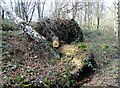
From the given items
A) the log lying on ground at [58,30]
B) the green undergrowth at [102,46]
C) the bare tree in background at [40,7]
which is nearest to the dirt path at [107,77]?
the green undergrowth at [102,46]

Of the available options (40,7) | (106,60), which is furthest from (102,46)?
(40,7)

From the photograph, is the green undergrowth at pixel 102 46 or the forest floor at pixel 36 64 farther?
the green undergrowth at pixel 102 46

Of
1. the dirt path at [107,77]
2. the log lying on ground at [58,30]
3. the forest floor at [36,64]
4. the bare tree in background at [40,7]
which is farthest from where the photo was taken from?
the bare tree in background at [40,7]

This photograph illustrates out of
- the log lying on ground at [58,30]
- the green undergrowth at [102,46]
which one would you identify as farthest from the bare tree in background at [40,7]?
the green undergrowth at [102,46]

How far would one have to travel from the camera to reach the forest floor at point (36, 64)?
3.94 metres

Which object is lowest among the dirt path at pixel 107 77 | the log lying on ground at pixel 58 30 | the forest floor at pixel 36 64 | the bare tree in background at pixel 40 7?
the dirt path at pixel 107 77

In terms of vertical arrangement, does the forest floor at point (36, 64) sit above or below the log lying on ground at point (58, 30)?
below

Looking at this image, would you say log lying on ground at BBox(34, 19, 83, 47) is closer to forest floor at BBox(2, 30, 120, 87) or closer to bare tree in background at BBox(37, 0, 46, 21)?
forest floor at BBox(2, 30, 120, 87)

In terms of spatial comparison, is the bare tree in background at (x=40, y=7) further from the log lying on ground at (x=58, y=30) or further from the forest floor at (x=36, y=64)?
the forest floor at (x=36, y=64)

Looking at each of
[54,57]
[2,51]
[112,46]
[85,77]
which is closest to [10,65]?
[2,51]

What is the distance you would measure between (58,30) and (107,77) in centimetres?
156

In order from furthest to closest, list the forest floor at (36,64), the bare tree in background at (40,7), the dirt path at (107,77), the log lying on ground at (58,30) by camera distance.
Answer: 1. the bare tree in background at (40,7)
2. the log lying on ground at (58,30)
3. the dirt path at (107,77)
4. the forest floor at (36,64)

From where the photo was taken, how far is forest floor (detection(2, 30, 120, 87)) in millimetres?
3941

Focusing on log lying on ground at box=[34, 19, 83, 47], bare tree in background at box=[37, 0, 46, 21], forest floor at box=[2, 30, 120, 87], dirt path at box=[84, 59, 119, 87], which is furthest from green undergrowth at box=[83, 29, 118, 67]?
bare tree in background at box=[37, 0, 46, 21]
